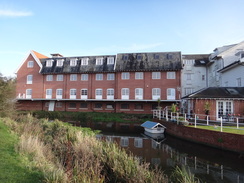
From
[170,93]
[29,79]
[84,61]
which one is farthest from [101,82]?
[29,79]

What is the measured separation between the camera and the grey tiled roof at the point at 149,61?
33.3 m

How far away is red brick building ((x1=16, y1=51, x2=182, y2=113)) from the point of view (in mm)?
33469

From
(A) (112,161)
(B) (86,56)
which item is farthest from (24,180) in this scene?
(B) (86,56)

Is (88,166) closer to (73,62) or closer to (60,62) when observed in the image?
(73,62)

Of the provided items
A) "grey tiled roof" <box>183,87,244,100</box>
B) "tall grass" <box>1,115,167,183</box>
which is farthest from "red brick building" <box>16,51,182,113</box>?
"tall grass" <box>1,115,167,183</box>

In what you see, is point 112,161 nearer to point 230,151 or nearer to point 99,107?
point 230,151

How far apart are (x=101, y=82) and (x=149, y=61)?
30.6 ft

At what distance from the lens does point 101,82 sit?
35.9 metres

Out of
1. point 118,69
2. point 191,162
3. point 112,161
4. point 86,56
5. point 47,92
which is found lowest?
point 191,162

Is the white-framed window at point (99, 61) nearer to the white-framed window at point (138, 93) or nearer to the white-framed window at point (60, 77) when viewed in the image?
the white-framed window at point (60, 77)

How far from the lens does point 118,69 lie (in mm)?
34656

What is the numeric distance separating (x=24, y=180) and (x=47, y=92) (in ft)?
116

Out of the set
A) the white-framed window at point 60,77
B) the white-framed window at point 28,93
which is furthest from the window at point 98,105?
the white-framed window at point 28,93

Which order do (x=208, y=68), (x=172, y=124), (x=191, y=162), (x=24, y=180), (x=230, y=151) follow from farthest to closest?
1. (x=208, y=68)
2. (x=172, y=124)
3. (x=230, y=151)
4. (x=191, y=162)
5. (x=24, y=180)
